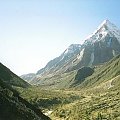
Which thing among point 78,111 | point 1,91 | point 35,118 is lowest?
point 35,118

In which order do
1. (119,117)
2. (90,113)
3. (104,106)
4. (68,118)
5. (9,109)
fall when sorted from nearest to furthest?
(9,109), (119,117), (68,118), (90,113), (104,106)

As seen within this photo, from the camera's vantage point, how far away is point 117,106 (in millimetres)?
172000

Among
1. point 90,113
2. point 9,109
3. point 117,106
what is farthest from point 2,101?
point 117,106

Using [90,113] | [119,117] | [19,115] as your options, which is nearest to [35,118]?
[19,115]

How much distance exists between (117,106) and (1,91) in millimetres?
122807

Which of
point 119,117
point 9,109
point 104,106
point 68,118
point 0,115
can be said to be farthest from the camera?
point 104,106

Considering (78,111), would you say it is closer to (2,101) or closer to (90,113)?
(90,113)

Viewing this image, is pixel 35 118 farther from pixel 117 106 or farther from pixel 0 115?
pixel 117 106

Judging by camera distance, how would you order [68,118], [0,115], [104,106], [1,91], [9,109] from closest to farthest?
[0,115] < [9,109] < [1,91] < [68,118] < [104,106]

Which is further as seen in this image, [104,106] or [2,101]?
[104,106]

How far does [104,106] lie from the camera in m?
182

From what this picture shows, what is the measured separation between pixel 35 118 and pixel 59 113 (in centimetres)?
10994

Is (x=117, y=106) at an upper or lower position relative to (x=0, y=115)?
upper

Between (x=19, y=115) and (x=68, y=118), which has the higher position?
(x=68, y=118)
